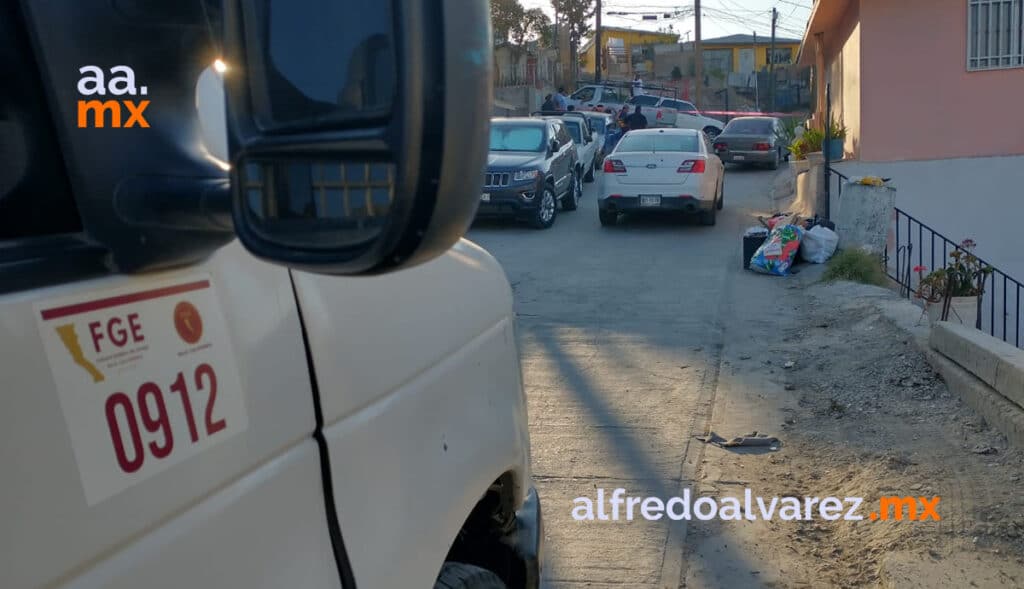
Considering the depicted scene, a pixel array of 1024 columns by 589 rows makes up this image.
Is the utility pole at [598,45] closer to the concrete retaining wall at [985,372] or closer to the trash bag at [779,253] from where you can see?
the trash bag at [779,253]

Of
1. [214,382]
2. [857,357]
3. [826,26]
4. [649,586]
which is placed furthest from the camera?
[826,26]

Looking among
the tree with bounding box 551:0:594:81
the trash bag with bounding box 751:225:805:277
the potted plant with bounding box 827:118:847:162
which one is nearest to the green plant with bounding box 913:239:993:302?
the trash bag with bounding box 751:225:805:277

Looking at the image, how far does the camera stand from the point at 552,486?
5.86 meters

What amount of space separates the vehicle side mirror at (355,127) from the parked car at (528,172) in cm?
1369

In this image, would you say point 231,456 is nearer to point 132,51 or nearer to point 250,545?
point 250,545

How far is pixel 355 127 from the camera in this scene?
4.12 feet

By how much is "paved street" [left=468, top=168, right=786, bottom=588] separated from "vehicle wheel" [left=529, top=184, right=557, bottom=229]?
0.20 meters

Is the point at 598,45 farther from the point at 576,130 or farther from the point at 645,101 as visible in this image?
the point at 576,130

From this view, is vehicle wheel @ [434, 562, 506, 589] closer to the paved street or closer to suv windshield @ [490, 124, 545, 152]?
the paved street

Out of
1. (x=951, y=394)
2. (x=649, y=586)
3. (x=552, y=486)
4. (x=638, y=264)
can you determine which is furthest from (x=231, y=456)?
(x=638, y=264)

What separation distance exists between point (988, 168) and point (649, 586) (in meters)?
11.5

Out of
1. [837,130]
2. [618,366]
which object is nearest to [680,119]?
[837,130]

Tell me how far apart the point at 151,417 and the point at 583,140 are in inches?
868

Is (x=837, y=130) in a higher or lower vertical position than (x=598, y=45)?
lower
